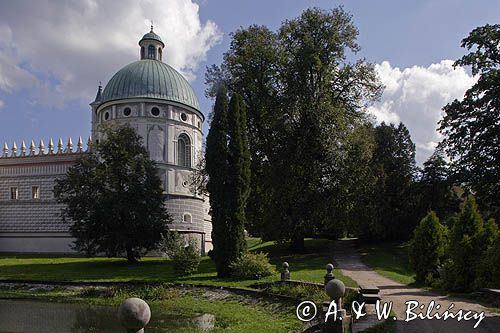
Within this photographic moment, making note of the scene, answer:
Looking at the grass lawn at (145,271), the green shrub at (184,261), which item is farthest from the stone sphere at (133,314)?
the green shrub at (184,261)

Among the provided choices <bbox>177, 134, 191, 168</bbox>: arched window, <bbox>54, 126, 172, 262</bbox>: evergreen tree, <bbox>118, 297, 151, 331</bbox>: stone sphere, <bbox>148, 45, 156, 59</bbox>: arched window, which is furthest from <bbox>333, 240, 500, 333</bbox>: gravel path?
<bbox>148, 45, 156, 59</bbox>: arched window

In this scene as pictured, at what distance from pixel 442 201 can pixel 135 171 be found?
2169 cm

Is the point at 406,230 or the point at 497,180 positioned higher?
the point at 497,180

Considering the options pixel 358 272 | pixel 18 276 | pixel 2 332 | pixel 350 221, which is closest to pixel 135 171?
pixel 18 276

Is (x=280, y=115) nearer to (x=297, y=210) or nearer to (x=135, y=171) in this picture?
(x=297, y=210)

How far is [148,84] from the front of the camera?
1658 inches

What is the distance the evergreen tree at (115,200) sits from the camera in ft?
95.9

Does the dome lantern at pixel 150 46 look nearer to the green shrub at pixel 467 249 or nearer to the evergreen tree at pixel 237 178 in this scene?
the evergreen tree at pixel 237 178

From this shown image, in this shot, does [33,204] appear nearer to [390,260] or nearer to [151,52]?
[151,52]

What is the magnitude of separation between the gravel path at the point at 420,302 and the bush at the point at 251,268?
3.57 meters

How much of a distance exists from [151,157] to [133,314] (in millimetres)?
35869

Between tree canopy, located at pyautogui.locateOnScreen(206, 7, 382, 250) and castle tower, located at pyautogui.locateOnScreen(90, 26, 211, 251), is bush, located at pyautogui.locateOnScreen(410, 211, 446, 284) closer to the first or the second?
tree canopy, located at pyautogui.locateOnScreen(206, 7, 382, 250)

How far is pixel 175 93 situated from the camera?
43094 mm

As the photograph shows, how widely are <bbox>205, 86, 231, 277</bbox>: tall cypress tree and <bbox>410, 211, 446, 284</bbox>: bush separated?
26.8 feet
